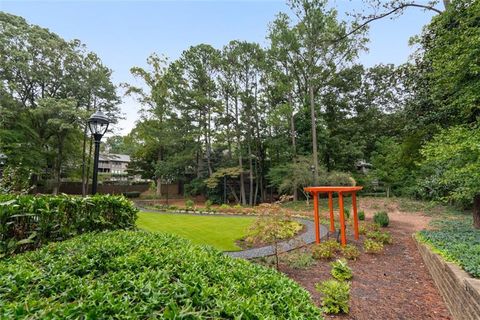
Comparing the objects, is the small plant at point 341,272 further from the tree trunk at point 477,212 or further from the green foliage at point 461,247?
the tree trunk at point 477,212

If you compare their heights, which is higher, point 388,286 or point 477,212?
point 477,212

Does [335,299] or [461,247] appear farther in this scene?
[461,247]

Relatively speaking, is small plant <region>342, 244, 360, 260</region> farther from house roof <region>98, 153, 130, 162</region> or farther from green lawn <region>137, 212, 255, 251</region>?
house roof <region>98, 153, 130, 162</region>

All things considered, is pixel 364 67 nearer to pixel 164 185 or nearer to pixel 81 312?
pixel 164 185

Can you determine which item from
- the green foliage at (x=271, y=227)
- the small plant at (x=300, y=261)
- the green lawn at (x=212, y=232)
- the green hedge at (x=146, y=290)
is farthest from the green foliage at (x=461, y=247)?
the green lawn at (x=212, y=232)

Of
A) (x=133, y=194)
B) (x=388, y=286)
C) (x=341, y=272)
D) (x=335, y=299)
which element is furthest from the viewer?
(x=133, y=194)

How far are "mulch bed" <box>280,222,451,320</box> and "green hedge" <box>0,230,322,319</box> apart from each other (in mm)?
2001

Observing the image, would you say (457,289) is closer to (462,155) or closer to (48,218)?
(462,155)

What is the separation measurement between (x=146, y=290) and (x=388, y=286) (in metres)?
4.34

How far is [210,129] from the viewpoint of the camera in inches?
786

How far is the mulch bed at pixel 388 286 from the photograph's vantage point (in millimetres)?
3377

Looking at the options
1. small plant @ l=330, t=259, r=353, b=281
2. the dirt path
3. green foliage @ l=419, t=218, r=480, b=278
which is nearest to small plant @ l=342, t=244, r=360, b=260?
the dirt path

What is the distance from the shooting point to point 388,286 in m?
4.21

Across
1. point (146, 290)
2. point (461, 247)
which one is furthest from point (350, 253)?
point (146, 290)
